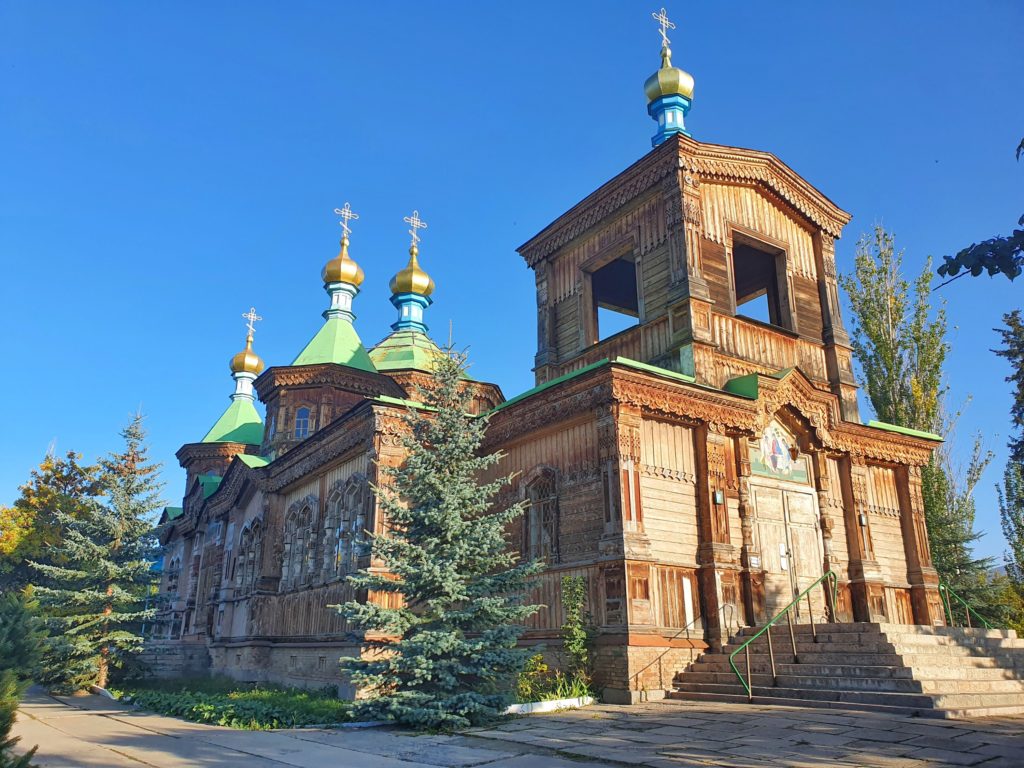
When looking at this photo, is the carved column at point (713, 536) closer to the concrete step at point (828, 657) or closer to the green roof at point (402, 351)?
the concrete step at point (828, 657)

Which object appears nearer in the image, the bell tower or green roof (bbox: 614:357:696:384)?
green roof (bbox: 614:357:696:384)

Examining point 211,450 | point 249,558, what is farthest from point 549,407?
point 211,450

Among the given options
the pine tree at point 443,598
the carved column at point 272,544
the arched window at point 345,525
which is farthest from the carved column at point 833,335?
the carved column at point 272,544

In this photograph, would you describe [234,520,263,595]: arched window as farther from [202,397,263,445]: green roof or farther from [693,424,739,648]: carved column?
[693,424,739,648]: carved column

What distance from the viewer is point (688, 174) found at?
17328mm

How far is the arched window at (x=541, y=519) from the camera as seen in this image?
14914 millimetres

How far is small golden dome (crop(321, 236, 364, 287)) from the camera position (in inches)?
1282

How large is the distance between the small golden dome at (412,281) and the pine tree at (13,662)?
1962cm

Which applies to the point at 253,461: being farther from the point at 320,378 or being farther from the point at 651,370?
the point at 651,370

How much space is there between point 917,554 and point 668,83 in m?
13.4

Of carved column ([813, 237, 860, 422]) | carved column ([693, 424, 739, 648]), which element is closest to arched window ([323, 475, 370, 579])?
carved column ([693, 424, 739, 648])

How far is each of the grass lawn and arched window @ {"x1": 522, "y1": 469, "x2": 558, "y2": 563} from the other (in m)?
4.45

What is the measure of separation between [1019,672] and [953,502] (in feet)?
45.3

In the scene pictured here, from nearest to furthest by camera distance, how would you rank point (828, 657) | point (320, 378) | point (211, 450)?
point (828, 657)
point (320, 378)
point (211, 450)
